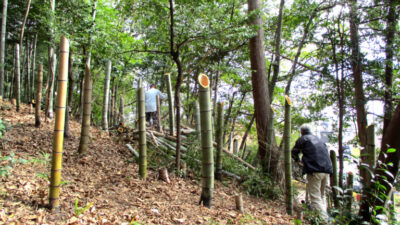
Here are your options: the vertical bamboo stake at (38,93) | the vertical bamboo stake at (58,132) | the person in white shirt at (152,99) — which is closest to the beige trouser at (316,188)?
the vertical bamboo stake at (58,132)

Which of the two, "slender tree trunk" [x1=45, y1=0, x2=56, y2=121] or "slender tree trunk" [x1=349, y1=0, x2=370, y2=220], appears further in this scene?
"slender tree trunk" [x1=349, y1=0, x2=370, y2=220]

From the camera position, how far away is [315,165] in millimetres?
3947

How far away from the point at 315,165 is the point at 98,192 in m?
3.07

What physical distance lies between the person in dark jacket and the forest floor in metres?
0.57

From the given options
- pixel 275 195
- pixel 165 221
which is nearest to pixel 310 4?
pixel 275 195

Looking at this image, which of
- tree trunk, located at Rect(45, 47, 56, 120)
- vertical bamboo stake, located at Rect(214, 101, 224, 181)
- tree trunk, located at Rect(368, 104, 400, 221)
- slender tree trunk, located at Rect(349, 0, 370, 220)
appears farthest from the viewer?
slender tree trunk, located at Rect(349, 0, 370, 220)

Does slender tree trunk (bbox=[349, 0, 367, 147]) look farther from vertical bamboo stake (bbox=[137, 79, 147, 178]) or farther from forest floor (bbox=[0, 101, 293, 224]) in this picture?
vertical bamboo stake (bbox=[137, 79, 147, 178])

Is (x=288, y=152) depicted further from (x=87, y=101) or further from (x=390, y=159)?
(x=87, y=101)

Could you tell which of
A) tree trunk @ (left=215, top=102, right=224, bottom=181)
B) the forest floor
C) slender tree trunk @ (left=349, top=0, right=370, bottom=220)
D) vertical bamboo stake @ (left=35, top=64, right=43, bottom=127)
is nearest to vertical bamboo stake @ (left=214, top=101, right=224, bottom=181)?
tree trunk @ (left=215, top=102, right=224, bottom=181)

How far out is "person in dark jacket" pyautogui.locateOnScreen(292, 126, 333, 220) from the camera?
395 centimetres

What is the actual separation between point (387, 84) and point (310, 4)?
234 cm

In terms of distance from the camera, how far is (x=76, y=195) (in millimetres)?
2750

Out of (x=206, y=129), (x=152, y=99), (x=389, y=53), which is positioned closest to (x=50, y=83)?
(x=152, y=99)

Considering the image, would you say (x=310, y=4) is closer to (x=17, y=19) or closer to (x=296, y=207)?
(x=296, y=207)
